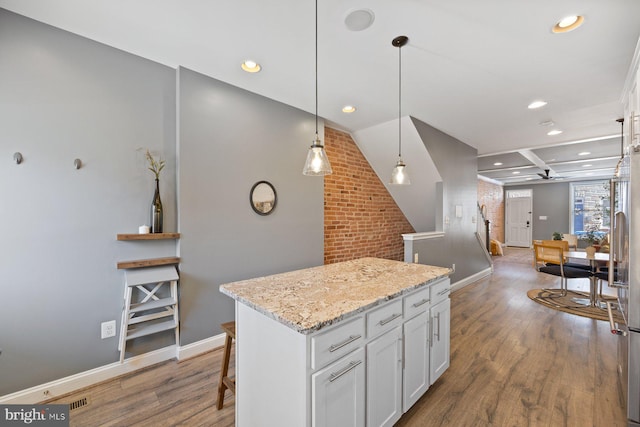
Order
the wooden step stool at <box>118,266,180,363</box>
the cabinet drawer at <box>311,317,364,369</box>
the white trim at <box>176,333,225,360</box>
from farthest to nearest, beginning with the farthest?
the white trim at <box>176,333,225,360</box> → the wooden step stool at <box>118,266,180,363</box> → the cabinet drawer at <box>311,317,364,369</box>

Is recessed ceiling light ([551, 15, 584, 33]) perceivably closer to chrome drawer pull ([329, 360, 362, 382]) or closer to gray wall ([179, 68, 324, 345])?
gray wall ([179, 68, 324, 345])

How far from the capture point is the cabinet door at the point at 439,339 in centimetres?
189

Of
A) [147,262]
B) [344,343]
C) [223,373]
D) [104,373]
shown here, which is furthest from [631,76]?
[104,373]

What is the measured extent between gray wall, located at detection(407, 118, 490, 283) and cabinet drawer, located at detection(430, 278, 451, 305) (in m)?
1.66

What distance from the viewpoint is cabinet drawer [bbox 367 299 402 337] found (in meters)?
1.39

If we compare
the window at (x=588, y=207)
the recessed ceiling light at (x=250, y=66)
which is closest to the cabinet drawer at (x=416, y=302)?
the recessed ceiling light at (x=250, y=66)

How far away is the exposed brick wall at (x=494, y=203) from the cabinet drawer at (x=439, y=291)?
757 cm

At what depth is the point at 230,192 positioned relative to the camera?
2.65 m

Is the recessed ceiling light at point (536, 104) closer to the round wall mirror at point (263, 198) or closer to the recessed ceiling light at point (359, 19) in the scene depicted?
the recessed ceiling light at point (359, 19)

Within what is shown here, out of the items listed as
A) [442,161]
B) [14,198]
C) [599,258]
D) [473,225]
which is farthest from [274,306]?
[473,225]

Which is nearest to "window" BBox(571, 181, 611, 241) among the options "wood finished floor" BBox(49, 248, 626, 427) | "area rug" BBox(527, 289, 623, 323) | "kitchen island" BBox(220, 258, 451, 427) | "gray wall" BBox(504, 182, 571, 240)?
"gray wall" BBox(504, 182, 571, 240)

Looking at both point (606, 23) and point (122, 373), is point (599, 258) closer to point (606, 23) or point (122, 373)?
point (606, 23)

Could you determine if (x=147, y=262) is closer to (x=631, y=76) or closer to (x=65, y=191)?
(x=65, y=191)

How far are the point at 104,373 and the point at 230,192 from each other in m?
1.78
